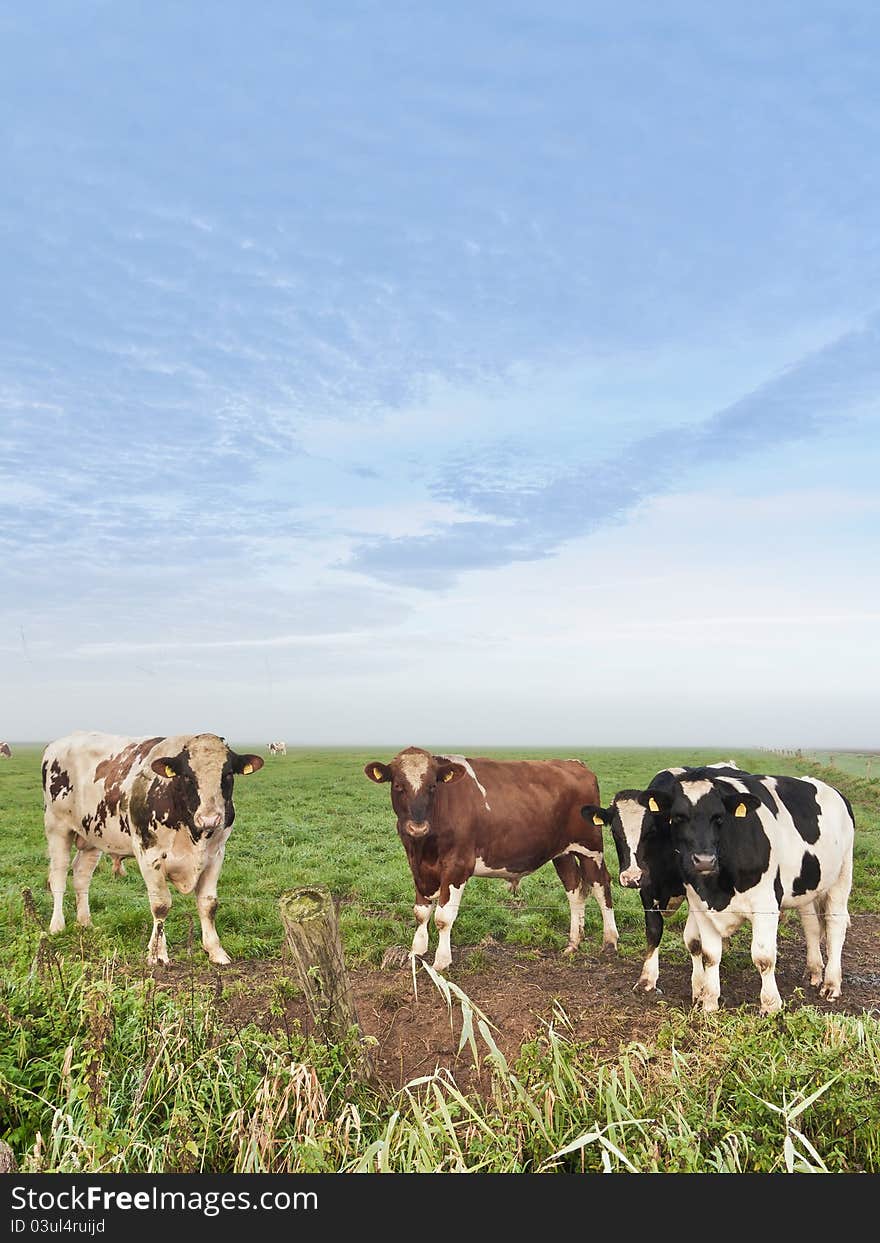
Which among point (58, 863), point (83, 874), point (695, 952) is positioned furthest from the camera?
point (58, 863)

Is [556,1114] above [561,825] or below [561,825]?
below

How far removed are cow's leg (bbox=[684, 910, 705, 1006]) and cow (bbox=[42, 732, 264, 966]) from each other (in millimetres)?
5140

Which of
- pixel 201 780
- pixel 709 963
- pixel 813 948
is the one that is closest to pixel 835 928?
pixel 813 948

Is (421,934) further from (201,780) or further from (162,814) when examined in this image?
(162,814)

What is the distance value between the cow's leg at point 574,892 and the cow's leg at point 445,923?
1.82 metres

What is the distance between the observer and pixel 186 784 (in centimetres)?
960

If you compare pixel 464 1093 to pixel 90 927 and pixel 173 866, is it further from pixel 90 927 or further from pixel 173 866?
pixel 90 927

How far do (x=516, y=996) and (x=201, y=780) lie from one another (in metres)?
4.20

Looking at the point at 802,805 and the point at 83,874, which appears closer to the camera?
the point at 802,805

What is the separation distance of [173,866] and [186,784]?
101 cm

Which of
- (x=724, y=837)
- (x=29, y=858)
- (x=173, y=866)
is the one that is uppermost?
(x=724, y=837)

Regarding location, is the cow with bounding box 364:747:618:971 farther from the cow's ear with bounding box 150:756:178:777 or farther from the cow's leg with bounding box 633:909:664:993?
the cow's ear with bounding box 150:756:178:777

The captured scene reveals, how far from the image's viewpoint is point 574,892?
425 inches

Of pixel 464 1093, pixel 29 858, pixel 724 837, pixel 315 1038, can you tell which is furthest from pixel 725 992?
pixel 29 858
